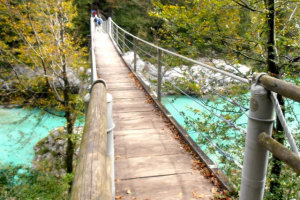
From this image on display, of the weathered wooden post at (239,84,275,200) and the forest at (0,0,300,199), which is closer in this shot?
the weathered wooden post at (239,84,275,200)

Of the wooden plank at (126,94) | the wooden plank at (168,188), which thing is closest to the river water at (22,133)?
the wooden plank at (126,94)

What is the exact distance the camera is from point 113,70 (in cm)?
781

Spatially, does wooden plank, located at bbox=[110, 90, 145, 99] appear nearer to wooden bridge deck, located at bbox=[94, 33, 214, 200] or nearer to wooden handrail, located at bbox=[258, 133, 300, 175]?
wooden bridge deck, located at bbox=[94, 33, 214, 200]

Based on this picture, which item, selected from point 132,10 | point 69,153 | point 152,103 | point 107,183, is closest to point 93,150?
point 107,183

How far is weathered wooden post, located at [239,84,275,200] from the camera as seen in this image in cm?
123

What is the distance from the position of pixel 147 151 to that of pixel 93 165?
8.21 feet

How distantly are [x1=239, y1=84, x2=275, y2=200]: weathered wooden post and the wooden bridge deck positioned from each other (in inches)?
38.5

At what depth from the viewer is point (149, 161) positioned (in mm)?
2859

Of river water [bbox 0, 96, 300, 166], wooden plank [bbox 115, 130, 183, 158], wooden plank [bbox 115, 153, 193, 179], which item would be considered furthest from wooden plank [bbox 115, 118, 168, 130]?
river water [bbox 0, 96, 300, 166]

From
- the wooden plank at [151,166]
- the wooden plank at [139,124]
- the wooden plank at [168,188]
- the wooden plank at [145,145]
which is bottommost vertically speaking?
the wooden plank at [168,188]

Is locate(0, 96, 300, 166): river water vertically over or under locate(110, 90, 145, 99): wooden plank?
under

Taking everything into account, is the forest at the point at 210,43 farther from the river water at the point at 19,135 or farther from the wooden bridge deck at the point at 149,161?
the river water at the point at 19,135

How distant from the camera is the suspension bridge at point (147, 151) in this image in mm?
693

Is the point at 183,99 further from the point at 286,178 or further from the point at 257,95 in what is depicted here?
the point at 257,95
